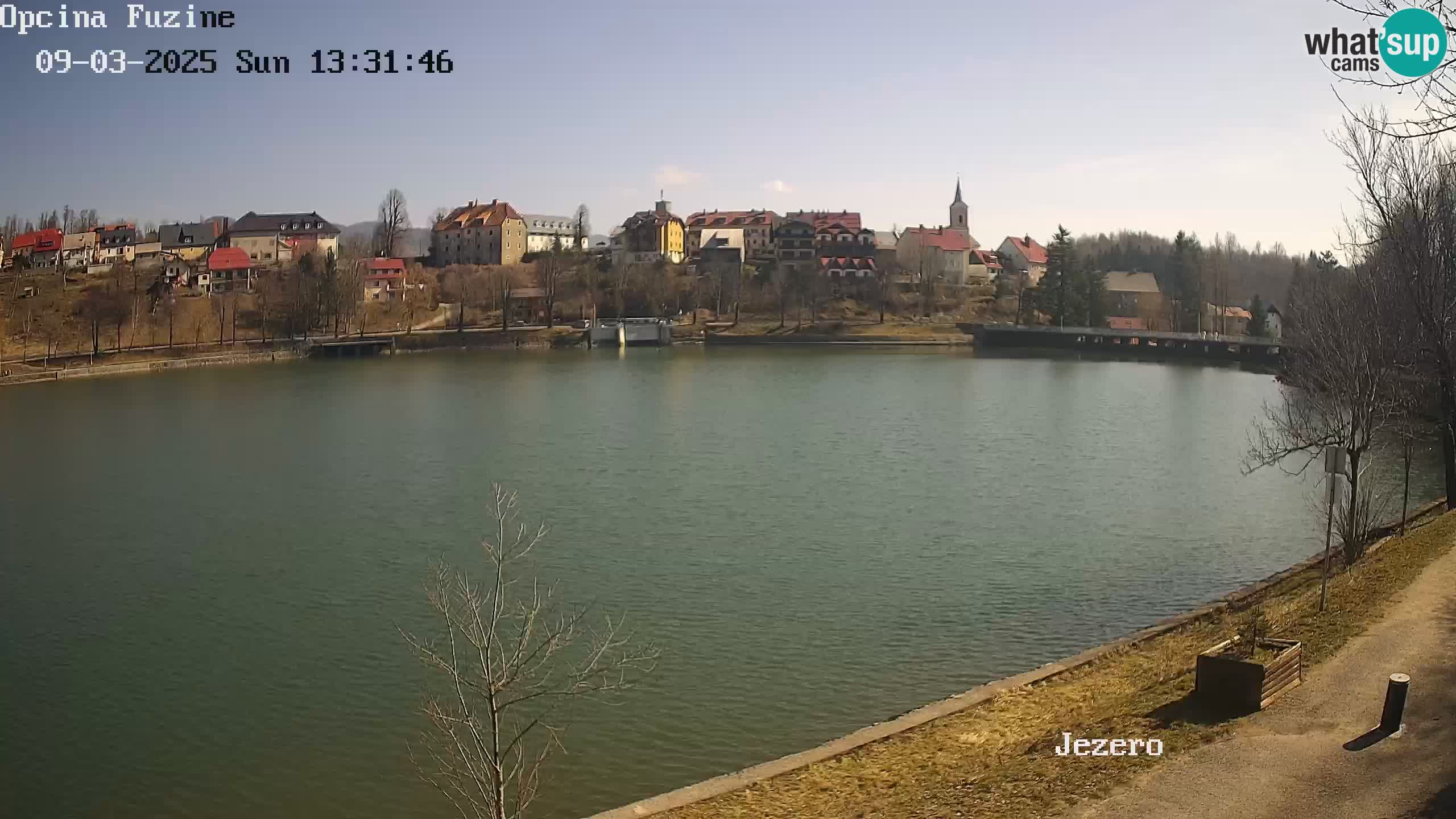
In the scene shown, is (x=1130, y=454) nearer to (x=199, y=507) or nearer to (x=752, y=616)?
(x=752, y=616)

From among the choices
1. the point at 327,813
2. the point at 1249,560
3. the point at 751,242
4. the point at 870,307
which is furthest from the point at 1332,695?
the point at 751,242

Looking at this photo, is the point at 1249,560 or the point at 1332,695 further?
the point at 1249,560

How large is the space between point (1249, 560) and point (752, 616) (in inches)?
332

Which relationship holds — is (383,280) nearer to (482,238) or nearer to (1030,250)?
(482,238)

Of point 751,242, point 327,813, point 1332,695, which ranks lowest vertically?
point 327,813

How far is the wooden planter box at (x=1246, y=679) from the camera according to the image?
27.4 feet

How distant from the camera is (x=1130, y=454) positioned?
95.6 ft

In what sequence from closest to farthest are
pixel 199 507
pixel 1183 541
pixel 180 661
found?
pixel 180 661
pixel 1183 541
pixel 199 507

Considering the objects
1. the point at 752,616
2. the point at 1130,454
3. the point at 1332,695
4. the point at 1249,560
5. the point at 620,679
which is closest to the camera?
the point at 1332,695

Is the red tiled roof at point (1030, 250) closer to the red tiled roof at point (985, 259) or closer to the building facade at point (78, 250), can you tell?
the red tiled roof at point (985, 259)

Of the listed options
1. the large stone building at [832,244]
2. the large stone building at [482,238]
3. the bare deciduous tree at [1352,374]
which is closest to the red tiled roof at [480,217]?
the large stone building at [482,238]

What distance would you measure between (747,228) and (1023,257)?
27.6 metres

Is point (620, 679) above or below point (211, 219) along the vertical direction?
below

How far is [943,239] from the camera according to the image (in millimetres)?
99250
